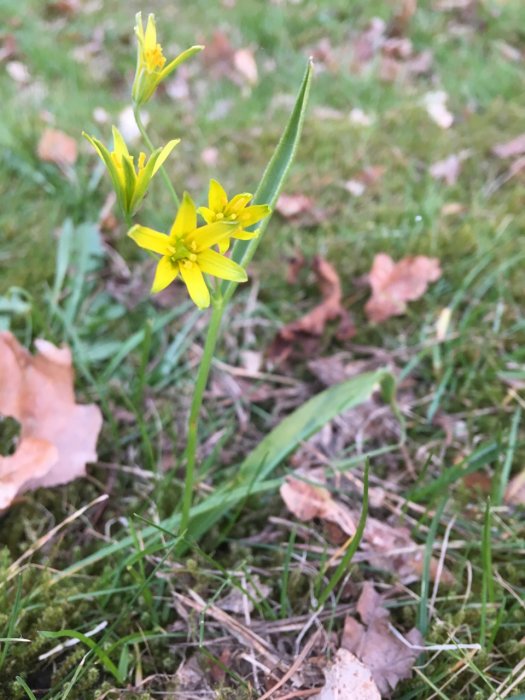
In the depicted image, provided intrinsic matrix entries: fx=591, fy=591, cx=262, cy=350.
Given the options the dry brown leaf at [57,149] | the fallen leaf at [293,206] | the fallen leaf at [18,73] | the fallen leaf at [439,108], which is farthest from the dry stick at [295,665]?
the fallen leaf at [18,73]

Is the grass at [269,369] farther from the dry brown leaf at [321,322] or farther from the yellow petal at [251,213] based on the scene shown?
the yellow petal at [251,213]

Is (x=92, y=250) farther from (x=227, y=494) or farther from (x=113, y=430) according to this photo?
(x=227, y=494)

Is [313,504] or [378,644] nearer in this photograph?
[378,644]

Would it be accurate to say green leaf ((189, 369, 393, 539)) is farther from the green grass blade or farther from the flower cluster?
the flower cluster

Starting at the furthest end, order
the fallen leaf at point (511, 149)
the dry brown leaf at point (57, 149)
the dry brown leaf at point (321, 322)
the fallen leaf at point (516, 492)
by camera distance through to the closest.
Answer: the fallen leaf at point (511, 149)
the dry brown leaf at point (57, 149)
the dry brown leaf at point (321, 322)
the fallen leaf at point (516, 492)

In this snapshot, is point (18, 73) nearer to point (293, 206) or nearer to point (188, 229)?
point (293, 206)

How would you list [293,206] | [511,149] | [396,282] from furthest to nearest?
[511,149], [293,206], [396,282]

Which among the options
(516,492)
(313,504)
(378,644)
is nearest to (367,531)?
(313,504)
